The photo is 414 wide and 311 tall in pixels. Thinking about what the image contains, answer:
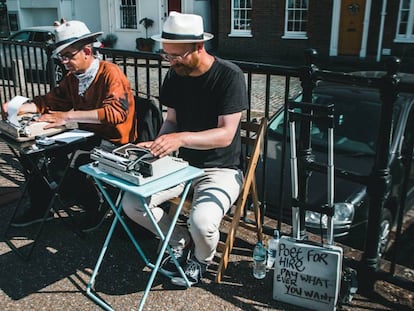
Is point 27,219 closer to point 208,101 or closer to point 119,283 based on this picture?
point 119,283

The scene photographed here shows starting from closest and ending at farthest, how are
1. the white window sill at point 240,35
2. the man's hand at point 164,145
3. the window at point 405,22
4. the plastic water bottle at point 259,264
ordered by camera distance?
the man's hand at point 164,145 → the plastic water bottle at point 259,264 → the window at point 405,22 → the white window sill at point 240,35

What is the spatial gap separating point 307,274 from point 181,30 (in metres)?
1.71

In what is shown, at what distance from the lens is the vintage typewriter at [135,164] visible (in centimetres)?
268

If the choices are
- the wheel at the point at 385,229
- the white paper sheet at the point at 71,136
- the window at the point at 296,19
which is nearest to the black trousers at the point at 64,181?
the white paper sheet at the point at 71,136

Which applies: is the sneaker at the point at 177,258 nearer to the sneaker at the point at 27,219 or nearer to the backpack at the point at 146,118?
the backpack at the point at 146,118

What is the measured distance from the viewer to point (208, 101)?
321 cm

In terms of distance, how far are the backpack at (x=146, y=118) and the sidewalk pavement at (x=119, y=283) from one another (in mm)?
774

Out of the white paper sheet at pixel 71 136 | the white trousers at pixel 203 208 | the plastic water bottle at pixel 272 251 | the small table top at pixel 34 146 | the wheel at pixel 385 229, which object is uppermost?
the white paper sheet at pixel 71 136

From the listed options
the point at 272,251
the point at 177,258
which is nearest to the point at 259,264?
the point at 272,251

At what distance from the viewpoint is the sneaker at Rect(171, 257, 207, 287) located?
3.12m

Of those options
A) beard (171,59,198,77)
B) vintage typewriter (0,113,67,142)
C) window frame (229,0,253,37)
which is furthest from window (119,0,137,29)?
beard (171,59,198,77)

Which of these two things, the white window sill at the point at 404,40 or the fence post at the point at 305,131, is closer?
the fence post at the point at 305,131

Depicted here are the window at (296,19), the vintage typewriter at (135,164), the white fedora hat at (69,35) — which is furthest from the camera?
the window at (296,19)

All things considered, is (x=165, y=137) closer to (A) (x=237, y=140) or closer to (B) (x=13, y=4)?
(A) (x=237, y=140)
